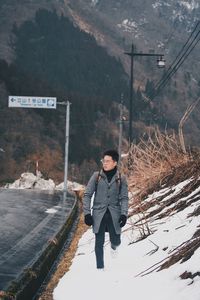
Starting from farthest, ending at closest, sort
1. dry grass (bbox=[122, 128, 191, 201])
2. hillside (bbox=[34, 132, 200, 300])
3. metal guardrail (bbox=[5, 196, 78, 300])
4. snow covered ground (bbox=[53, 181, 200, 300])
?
dry grass (bbox=[122, 128, 191, 201]) < metal guardrail (bbox=[5, 196, 78, 300]) < hillside (bbox=[34, 132, 200, 300]) < snow covered ground (bbox=[53, 181, 200, 300])

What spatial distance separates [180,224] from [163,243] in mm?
653

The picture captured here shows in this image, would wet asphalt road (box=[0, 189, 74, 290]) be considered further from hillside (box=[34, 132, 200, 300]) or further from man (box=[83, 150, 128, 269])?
man (box=[83, 150, 128, 269])

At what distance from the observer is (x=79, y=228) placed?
47.5 feet

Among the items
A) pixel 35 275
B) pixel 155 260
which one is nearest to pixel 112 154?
pixel 155 260

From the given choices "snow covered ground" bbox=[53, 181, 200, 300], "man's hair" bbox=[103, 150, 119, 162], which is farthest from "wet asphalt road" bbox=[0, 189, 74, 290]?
"man's hair" bbox=[103, 150, 119, 162]

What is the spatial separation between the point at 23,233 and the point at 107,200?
18.0ft

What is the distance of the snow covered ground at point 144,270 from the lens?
5148 mm

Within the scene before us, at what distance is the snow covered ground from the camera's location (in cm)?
515

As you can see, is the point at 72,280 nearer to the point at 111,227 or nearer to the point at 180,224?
the point at 111,227

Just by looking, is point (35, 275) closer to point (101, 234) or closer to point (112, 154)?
point (101, 234)

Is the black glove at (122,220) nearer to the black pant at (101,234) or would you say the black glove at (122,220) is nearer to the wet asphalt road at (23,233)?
the black pant at (101,234)

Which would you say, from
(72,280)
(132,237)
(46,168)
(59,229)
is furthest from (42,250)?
(46,168)

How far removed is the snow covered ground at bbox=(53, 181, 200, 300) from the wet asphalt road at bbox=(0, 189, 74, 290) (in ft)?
2.47

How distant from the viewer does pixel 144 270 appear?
20.9 ft
